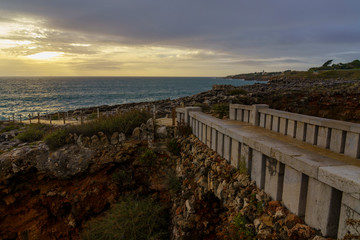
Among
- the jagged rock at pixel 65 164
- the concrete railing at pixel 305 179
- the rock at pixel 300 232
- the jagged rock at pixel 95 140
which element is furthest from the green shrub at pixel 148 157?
the rock at pixel 300 232

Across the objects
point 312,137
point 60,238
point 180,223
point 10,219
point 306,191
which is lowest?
point 60,238

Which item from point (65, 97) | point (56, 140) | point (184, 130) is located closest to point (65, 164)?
point (56, 140)

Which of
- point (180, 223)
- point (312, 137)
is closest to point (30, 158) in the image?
point (180, 223)

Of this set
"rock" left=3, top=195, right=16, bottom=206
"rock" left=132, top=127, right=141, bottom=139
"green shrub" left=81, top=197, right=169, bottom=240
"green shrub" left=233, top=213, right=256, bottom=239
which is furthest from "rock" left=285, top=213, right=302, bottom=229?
"rock" left=3, top=195, right=16, bottom=206

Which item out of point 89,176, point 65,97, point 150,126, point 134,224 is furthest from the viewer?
point 65,97

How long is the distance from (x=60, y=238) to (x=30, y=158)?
3914 mm

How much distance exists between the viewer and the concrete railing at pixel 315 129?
5.42m

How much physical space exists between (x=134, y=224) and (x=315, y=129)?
646cm

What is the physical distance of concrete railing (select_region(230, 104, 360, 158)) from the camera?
5.42 meters

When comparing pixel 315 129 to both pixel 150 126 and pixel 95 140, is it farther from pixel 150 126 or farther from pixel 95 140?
pixel 95 140

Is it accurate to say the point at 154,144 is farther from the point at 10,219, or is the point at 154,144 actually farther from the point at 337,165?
the point at 337,165

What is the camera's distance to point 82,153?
1098 cm

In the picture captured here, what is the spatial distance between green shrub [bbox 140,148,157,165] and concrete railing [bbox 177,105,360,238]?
5.02 metres

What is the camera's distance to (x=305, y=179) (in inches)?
164
